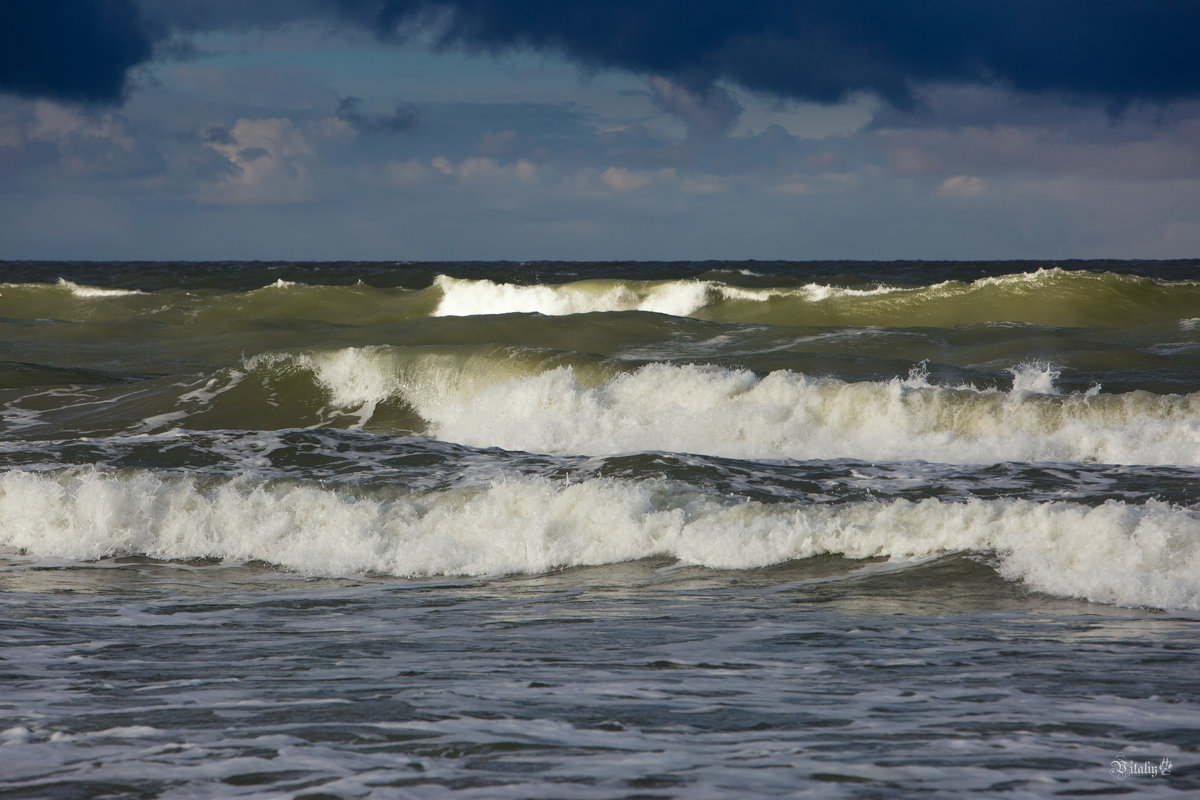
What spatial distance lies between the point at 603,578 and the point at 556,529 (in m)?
0.97

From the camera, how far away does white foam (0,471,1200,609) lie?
742cm

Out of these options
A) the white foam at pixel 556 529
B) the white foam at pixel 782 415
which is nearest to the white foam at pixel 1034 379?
the white foam at pixel 782 415

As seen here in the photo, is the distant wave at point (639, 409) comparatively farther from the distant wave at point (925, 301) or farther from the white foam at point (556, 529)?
the distant wave at point (925, 301)

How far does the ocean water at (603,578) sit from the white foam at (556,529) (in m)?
0.03

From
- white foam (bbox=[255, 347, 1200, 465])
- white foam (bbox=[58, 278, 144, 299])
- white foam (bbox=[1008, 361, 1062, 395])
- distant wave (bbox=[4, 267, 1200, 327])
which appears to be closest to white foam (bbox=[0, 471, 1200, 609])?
white foam (bbox=[255, 347, 1200, 465])

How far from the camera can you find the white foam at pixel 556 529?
742cm

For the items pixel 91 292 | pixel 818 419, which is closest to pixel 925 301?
pixel 818 419

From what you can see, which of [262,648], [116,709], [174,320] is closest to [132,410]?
[262,648]

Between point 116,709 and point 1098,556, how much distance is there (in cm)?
585

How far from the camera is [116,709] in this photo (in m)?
4.67

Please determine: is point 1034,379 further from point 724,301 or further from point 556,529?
point 724,301

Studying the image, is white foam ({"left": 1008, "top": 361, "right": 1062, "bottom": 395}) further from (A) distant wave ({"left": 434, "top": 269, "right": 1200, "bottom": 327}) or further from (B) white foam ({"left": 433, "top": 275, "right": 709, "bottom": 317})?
(B) white foam ({"left": 433, "top": 275, "right": 709, "bottom": 317})

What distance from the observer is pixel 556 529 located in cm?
891

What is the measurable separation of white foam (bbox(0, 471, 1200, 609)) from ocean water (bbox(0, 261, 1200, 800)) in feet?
0.10
